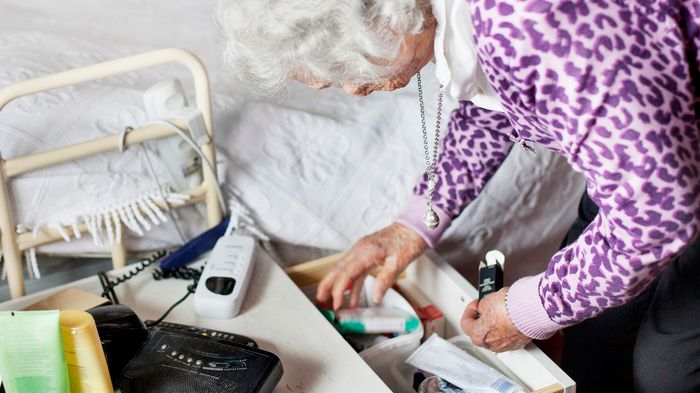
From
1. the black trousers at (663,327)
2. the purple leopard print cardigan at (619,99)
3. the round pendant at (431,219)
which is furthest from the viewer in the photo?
the round pendant at (431,219)

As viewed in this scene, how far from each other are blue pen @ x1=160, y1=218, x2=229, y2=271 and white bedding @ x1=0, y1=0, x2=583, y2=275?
0.06 metres

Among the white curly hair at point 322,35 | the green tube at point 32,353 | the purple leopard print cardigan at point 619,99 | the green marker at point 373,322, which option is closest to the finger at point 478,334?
the green marker at point 373,322

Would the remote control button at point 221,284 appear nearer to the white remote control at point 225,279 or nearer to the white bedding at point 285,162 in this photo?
the white remote control at point 225,279

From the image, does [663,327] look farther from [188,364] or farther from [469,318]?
[188,364]

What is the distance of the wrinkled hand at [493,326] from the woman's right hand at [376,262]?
15 centimetres

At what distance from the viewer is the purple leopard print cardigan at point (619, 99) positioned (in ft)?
2.33

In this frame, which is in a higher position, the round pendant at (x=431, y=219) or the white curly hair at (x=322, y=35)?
the white curly hair at (x=322, y=35)

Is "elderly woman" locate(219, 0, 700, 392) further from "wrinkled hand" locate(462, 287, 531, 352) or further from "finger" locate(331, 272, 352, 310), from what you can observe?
"finger" locate(331, 272, 352, 310)

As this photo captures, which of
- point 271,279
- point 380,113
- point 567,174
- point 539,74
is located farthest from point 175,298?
point 567,174

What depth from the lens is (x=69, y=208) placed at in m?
1.17

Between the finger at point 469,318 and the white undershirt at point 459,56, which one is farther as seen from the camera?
the finger at point 469,318

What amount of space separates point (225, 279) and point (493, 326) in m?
0.37

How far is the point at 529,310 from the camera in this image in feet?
3.11

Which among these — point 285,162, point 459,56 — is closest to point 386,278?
point 285,162
